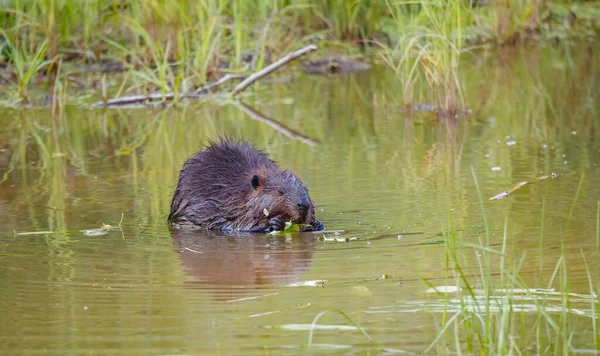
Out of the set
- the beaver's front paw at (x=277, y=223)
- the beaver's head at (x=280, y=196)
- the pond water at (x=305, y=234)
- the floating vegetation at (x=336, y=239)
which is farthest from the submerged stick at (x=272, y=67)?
the floating vegetation at (x=336, y=239)

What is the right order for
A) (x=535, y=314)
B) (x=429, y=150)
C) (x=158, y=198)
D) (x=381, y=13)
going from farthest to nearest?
(x=381, y=13)
(x=429, y=150)
(x=158, y=198)
(x=535, y=314)

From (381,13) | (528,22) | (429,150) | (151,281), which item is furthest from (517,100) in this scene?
(151,281)

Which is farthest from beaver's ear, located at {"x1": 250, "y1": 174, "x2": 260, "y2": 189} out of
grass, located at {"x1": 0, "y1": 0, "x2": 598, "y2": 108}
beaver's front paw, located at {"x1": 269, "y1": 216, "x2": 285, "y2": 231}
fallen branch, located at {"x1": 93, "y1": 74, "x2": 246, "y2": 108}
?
fallen branch, located at {"x1": 93, "y1": 74, "x2": 246, "y2": 108}

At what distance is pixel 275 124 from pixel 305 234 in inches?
153

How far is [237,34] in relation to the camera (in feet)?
36.5

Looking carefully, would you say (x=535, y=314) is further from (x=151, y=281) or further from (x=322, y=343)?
(x=151, y=281)

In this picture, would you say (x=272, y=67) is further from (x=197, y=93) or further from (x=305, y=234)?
(x=305, y=234)

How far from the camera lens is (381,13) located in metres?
14.2

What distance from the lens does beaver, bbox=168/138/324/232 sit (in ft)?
20.5

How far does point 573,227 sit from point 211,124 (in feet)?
15.8

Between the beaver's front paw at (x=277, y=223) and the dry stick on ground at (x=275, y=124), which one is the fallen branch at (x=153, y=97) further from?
the beaver's front paw at (x=277, y=223)

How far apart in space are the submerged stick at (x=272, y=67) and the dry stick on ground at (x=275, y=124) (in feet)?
0.57

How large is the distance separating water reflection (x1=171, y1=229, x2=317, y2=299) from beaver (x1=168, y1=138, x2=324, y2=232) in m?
0.16

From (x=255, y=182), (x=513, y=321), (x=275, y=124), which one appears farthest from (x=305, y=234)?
(x=275, y=124)
